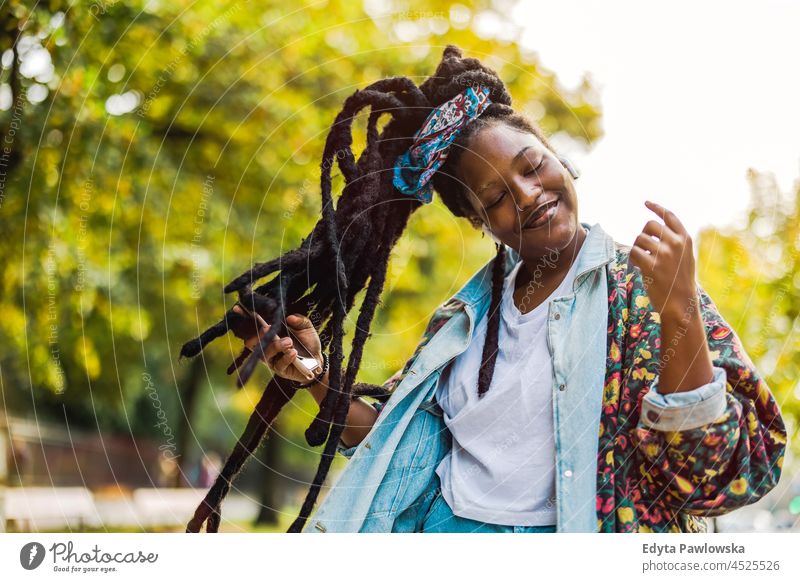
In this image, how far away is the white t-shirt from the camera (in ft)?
5.63

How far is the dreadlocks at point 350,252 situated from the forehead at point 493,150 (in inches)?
1.2

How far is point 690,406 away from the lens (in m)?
1.45

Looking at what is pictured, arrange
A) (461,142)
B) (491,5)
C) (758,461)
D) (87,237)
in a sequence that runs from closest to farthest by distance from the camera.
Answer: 1. (758,461)
2. (461,142)
3. (491,5)
4. (87,237)

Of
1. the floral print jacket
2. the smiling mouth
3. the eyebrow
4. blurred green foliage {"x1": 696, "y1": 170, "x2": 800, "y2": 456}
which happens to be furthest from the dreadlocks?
blurred green foliage {"x1": 696, "y1": 170, "x2": 800, "y2": 456}

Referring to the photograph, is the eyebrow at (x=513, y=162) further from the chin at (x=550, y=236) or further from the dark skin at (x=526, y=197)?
the chin at (x=550, y=236)

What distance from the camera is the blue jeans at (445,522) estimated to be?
1.73 m

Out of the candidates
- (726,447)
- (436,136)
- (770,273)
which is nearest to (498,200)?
(436,136)

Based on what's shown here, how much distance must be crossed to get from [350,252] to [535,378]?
0.62 metres

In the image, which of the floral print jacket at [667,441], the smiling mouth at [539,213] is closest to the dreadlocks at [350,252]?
the smiling mouth at [539,213]
